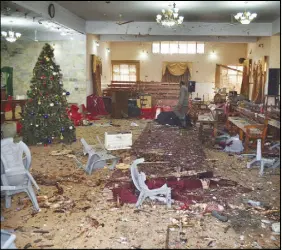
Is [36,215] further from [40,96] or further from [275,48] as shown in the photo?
[275,48]

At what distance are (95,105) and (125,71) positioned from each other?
703 cm

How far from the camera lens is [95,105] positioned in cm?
1357

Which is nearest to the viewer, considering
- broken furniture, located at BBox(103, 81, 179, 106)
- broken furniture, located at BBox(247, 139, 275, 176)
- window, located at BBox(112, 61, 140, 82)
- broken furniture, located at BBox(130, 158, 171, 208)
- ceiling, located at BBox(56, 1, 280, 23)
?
broken furniture, located at BBox(130, 158, 171, 208)

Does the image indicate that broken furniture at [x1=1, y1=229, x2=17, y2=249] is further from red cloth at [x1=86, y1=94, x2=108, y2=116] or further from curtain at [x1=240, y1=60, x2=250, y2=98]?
curtain at [x1=240, y1=60, x2=250, y2=98]

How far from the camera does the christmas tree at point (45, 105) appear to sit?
292 inches

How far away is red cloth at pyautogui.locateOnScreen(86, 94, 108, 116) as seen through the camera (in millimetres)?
13334

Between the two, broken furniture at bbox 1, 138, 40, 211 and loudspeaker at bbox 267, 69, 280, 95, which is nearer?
broken furniture at bbox 1, 138, 40, 211

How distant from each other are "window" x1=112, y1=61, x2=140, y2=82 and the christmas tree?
40.8ft

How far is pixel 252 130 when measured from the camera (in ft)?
24.4

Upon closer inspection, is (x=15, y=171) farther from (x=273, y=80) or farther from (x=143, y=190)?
(x=273, y=80)

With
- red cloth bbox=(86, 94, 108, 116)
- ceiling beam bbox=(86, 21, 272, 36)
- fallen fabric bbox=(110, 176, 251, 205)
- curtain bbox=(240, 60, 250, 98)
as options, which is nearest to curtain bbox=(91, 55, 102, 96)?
red cloth bbox=(86, 94, 108, 116)

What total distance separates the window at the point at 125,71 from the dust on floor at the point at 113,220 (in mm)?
14853

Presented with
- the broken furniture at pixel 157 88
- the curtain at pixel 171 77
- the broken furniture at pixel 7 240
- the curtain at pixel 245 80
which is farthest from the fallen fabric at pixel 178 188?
the curtain at pixel 171 77

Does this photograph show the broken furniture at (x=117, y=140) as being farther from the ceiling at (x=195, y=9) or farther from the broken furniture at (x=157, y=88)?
the broken furniture at (x=157, y=88)
